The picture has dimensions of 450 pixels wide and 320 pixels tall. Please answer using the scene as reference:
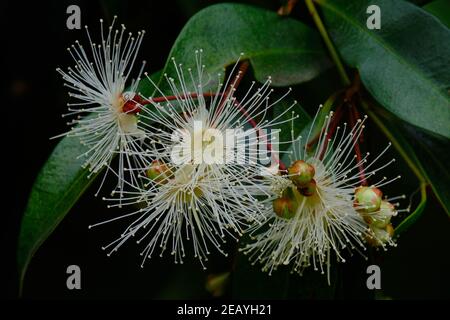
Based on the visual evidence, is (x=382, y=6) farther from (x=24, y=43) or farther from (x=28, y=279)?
(x=28, y=279)

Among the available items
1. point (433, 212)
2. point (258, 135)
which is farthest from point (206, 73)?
point (433, 212)

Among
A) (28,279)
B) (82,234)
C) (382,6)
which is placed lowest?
(28,279)

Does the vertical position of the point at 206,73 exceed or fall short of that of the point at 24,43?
it falls short

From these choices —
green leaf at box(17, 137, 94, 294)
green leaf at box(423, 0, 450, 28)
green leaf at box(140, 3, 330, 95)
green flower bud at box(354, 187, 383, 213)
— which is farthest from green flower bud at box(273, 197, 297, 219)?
green leaf at box(423, 0, 450, 28)

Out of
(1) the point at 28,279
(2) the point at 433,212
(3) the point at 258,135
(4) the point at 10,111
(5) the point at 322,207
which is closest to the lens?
(3) the point at 258,135

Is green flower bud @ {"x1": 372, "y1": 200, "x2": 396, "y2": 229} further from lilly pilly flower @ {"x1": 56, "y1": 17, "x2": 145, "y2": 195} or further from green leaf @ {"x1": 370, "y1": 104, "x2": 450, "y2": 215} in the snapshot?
lilly pilly flower @ {"x1": 56, "y1": 17, "x2": 145, "y2": 195}

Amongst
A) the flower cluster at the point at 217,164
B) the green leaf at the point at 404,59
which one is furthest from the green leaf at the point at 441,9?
the flower cluster at the point at 217,164

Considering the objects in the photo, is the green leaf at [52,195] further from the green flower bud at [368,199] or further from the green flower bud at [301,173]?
the green flower bud at [368,199]

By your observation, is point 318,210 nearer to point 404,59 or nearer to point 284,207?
point 284,207
